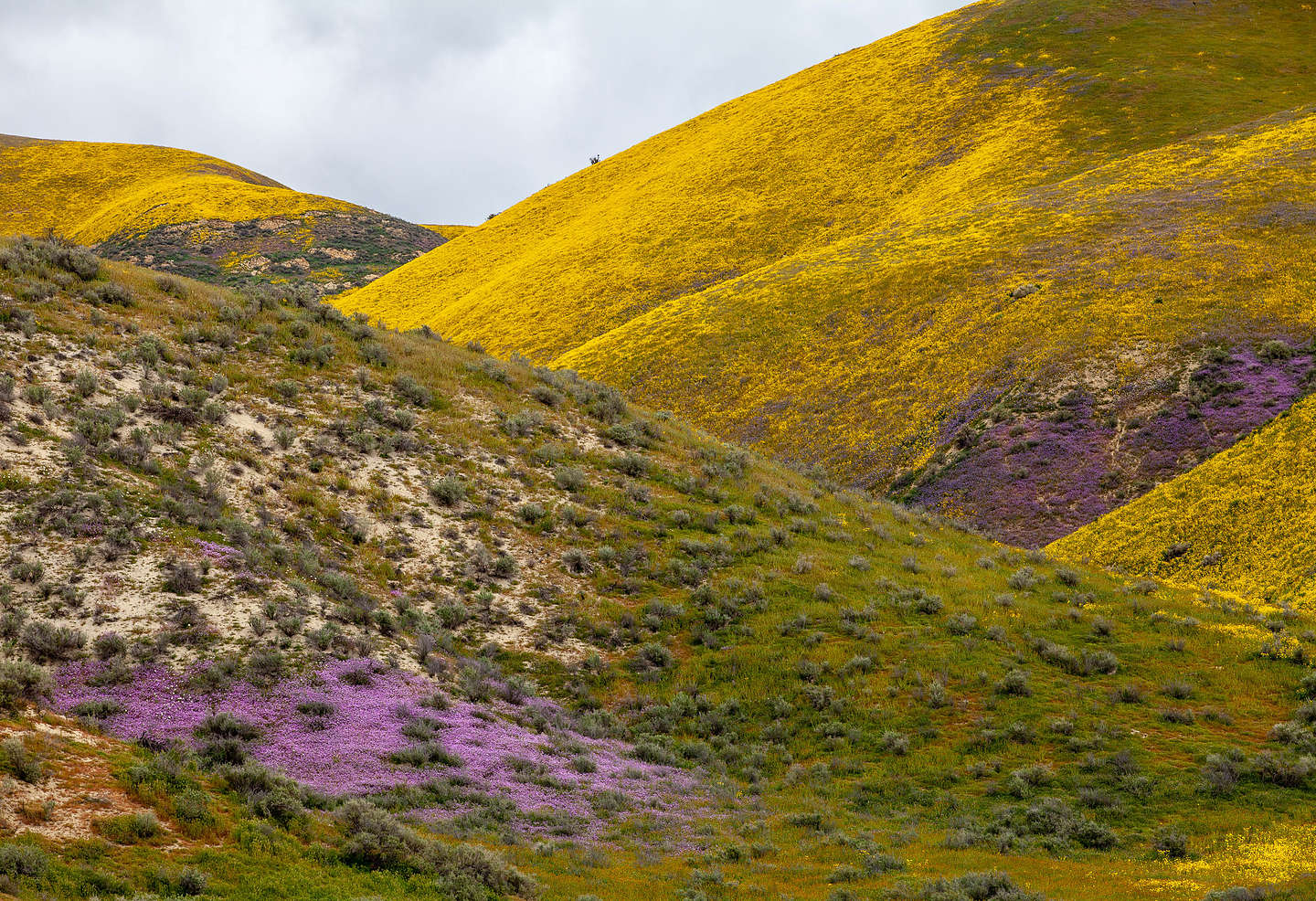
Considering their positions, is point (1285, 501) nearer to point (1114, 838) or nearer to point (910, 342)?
point (1114, 838)

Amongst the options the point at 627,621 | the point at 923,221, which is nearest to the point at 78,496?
the point at 627,621

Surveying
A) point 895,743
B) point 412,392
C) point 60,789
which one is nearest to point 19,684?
point 60,789

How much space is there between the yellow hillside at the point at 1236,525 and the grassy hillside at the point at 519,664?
2757 millimetres

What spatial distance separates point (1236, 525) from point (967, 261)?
2814 cm

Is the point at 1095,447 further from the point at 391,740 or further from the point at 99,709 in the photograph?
the point at 99,709

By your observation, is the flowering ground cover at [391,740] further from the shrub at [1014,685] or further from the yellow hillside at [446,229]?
the yellow hillside at [446,229]

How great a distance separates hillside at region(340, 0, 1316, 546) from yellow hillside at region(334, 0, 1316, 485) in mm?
211

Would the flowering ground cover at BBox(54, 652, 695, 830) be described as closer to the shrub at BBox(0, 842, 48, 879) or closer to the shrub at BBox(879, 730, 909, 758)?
the shrub at BBox(879, 730, 909, 758)

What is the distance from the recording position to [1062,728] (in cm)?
1580

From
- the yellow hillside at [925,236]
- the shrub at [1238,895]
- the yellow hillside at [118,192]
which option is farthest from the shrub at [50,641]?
the yellow hillside at [118,192]

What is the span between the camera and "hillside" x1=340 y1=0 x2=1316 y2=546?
118 ft

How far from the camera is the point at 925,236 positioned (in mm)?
56406

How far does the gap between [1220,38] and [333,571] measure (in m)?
Result: 87.6

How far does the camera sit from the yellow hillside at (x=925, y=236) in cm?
4144
